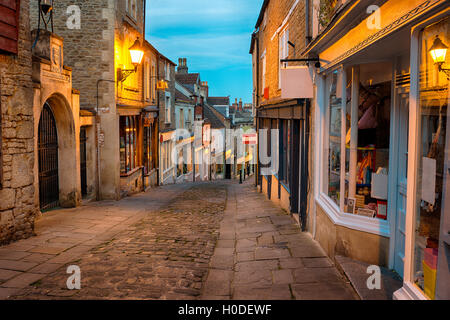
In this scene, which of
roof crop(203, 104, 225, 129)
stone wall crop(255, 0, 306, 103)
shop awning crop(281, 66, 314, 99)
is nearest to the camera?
shop awning crop(281, 66, 314, 99)

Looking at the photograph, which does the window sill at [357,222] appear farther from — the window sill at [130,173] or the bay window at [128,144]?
the bay window at [128,144]

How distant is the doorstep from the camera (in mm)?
4289

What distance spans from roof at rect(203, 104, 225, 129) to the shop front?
107 ft

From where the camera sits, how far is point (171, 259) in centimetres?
645

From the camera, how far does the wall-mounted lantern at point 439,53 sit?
313 centimetres

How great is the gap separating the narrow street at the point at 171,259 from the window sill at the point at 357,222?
631 mm

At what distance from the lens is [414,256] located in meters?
3.58

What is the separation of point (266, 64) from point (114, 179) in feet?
21.6

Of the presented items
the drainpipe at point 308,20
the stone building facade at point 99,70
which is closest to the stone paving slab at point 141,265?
the drainpipe at point 308,20

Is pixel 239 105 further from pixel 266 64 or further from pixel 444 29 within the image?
pixel 444 29

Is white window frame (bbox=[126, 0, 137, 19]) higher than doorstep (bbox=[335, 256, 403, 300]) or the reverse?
higher

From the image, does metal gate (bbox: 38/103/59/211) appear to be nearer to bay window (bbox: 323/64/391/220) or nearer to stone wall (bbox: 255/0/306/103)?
stone wall (bbox: 255/0/306/103)

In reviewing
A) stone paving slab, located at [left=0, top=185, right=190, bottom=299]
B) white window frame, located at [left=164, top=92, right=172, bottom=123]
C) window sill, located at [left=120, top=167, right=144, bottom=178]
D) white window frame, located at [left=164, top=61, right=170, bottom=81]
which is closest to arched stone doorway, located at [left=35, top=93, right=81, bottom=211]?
stone paving slab, located at [left=0, top=185, right=190, bottom=299]
